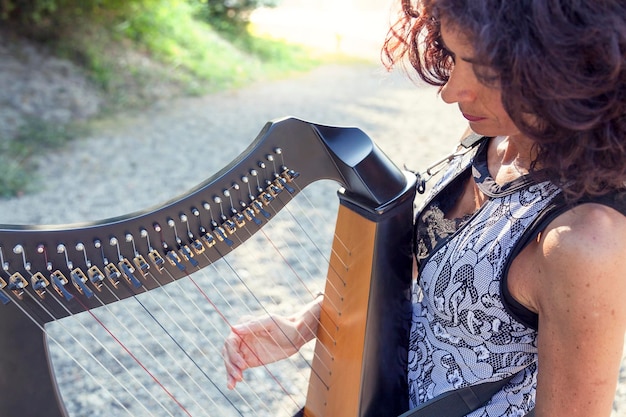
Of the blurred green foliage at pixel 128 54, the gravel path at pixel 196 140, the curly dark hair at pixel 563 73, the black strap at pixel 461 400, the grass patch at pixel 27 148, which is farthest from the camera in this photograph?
the blurred green foliage at pixel 128 54

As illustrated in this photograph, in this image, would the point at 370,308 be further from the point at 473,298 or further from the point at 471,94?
the point at 471,94

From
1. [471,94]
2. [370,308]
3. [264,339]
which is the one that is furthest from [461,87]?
[264,339]

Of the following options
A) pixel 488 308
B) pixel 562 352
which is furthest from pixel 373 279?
pixel 562 352

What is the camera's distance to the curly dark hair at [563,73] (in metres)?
0.86

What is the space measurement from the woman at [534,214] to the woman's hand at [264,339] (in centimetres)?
27

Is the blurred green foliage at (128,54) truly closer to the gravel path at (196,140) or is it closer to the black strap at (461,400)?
the gravel path at (196,140)

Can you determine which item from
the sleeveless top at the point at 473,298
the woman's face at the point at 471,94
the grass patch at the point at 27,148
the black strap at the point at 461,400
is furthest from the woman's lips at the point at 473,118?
the grass patch at the point at 27,148

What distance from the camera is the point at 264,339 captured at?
52.7 inches

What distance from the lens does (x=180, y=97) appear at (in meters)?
6.24

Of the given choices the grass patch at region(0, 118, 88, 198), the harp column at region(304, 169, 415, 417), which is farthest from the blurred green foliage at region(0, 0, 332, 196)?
the harp column at region(304, 169, 415, 417)

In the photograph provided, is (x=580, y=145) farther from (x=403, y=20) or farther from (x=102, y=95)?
(x=102, y=95)

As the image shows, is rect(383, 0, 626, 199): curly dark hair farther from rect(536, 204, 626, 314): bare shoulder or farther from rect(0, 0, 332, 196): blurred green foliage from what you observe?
rect(0, 0, 332, 196): blurred green foliage

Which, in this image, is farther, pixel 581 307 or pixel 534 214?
pixel 534 214

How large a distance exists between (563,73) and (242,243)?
0.58 metres
